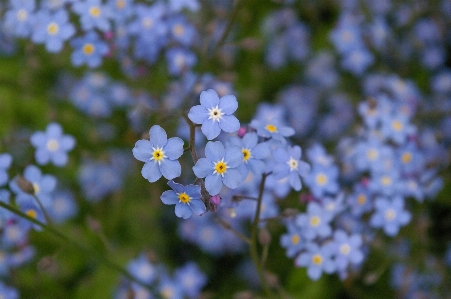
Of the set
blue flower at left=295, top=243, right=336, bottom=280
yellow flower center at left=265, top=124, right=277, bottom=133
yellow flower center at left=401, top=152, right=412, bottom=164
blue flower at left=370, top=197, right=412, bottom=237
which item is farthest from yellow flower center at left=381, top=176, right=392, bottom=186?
yellow flower center at left=265, top=124, right=277, bottom=133

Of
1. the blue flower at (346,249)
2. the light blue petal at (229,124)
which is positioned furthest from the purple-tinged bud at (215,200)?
the blue flower at (346,249)

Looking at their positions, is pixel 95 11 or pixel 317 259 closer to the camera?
pixel 317 259

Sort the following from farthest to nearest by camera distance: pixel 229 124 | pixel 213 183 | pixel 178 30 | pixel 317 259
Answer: pixel 178 30 → pixel 317 259 → pixel 229 124 → pixel 213 183

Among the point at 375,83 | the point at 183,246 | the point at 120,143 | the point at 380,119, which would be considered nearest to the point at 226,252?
the point at 183,246

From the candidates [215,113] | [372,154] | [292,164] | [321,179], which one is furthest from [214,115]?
[372,154]

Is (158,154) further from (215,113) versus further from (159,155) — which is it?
(215,113)

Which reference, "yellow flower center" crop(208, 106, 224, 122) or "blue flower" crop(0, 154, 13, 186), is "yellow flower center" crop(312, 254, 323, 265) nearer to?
"yellow flower center" crop(208, 106, 224, 122)
